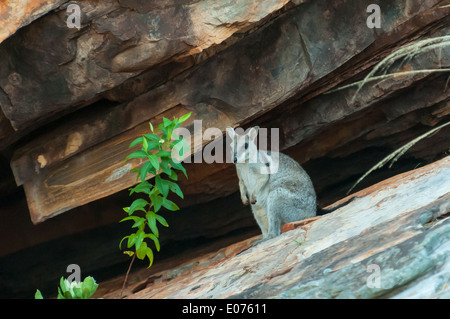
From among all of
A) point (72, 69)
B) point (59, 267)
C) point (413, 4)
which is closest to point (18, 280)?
point (59, 267)

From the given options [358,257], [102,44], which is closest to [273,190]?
[102,44]

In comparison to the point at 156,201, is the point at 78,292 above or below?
below

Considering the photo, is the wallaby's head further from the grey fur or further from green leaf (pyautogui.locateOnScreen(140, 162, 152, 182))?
green leaf (pyautogui.locateOnScreen(140, 162, 152, 182))

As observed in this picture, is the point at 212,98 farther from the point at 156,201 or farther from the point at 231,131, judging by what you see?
the point at 156,201

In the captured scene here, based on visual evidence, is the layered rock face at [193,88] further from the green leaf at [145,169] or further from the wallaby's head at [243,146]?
the green leaf at [145,169]

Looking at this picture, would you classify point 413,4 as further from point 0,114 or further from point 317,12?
point 0,114

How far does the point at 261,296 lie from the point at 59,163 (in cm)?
468

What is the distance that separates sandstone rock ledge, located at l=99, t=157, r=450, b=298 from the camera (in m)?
3.80

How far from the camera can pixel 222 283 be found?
5465 mm

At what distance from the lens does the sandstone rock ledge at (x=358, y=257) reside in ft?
12.5

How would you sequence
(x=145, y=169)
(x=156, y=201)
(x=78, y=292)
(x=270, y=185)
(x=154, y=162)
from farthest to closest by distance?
(x=270, y=185) < (x=156, y=201) < (x=145, y=169) < (x=154, y=162) < (x=78, y=292)

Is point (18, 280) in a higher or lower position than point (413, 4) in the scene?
lower

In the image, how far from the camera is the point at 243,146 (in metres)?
7.86

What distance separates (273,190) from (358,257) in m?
3.37
